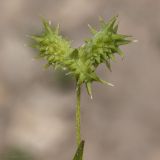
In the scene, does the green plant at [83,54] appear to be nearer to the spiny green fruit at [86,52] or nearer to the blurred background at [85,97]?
the spiny green fruit at [86,52]

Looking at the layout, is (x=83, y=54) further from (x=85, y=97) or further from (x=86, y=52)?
(x=85, y=97)

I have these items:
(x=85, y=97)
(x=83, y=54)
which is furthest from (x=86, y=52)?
(x=85, y=97)

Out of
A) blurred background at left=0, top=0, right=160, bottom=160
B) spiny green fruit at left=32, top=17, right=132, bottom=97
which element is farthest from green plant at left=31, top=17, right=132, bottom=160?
blurred background at left=0, top=0, right=160, bottom=160

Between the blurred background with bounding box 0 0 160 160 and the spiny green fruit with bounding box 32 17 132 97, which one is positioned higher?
the blurred background with bounding box 0 0 160 160

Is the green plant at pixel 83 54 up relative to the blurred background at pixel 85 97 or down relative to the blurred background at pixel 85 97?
down

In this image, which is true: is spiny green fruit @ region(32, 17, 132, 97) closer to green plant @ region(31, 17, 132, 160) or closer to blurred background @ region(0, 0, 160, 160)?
green plant @ region(31, 17, 132, 160)

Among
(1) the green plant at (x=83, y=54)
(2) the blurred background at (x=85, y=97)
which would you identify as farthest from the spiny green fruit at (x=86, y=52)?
(2) the blurred background at (x=85, y=97)
